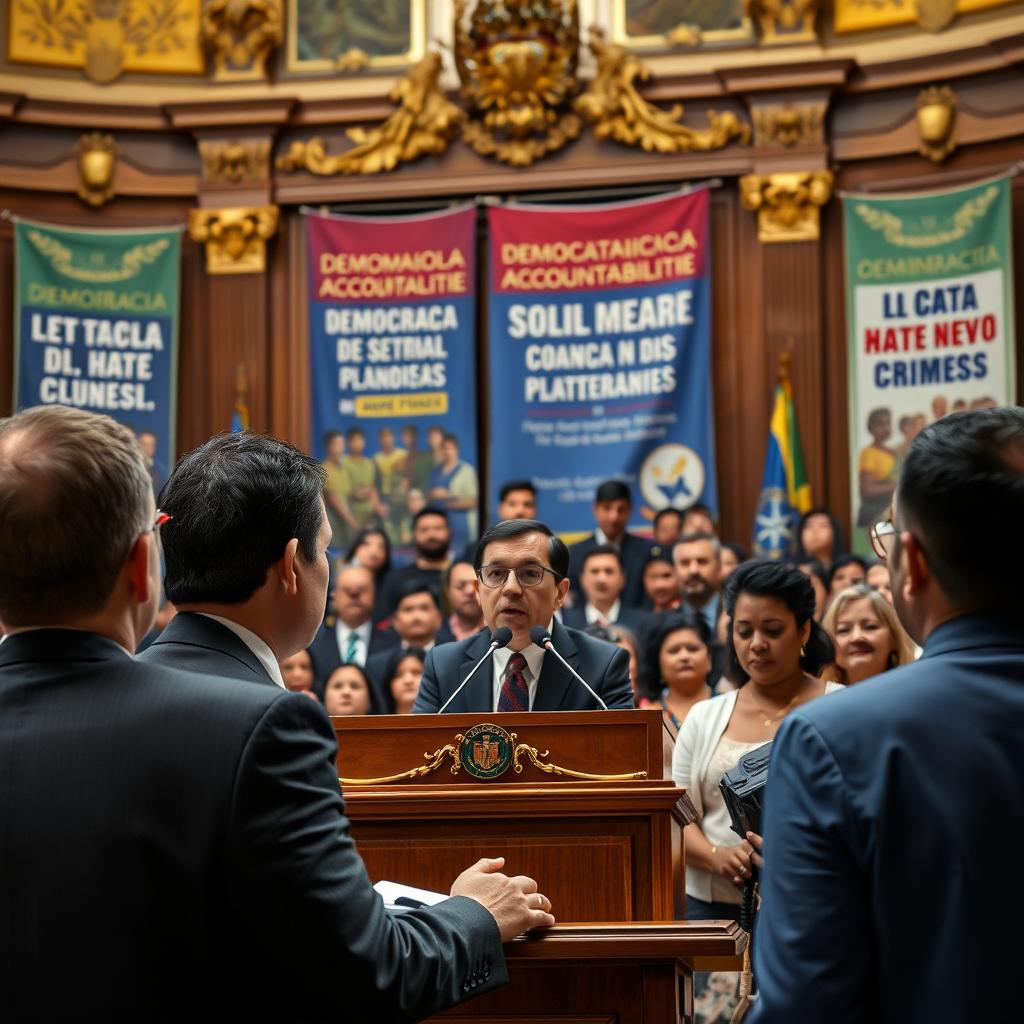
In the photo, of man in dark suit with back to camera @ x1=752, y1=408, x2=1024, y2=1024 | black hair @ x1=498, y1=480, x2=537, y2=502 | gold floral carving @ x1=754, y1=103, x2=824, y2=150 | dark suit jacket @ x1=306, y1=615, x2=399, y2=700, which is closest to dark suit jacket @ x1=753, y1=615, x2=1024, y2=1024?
man in dark suit with back to camera @ x1=752, y1=408, x2=1024, y2=1024

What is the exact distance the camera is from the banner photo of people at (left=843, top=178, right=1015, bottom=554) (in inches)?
377

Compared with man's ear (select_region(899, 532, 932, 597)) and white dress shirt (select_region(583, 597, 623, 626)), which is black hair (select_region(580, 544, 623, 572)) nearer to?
white dress shirt (select_region(583, 597, 623, 626))

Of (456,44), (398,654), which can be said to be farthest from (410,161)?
(398,654)

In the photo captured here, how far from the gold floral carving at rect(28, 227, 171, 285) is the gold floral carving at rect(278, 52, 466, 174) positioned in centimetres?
111

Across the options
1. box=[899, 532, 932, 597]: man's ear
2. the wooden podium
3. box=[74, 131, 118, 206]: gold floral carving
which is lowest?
the wooden podium

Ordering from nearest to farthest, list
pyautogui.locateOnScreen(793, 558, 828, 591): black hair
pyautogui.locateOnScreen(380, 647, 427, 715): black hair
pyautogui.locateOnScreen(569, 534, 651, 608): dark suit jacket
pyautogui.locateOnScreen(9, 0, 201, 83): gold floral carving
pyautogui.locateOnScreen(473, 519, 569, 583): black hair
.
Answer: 1. pyautogui.locateOnScreen(473, 519, 569, 583): black hair
2. pyautogui.locateOnScreen(380, 647, 427, 715): black hair
3. pyautogui.locateOnScreen(793, 558, 828, 591): black hair
4. pyautogui.locateOnScreen(569, 534, 651, 608): dark suit jacket
5. pyautogui.locateOnScreen(9, 0, 201, 83): gold floral carving

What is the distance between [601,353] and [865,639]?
5361mm

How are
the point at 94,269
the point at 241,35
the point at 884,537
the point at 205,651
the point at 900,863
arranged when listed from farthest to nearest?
the point at 241,35 → the point at 94,269 → the point at 205,651 → the point at 884,537 → the point at 900,863

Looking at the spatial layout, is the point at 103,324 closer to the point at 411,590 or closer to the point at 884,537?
the point at 411,590

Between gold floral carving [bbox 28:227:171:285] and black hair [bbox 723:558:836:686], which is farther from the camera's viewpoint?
gold floral carving [bbox 28:227:171:285]

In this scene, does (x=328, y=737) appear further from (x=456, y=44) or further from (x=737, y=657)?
(x=456, y=44)

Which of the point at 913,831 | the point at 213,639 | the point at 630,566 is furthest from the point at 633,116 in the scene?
the point at 913,831

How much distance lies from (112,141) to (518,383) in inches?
123

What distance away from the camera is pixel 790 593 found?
174 inches
